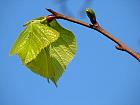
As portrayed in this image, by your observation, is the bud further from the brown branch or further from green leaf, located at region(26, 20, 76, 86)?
→ green leaf, located at region(26, 20, 76, 86)

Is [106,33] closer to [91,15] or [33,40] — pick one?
[91,15]

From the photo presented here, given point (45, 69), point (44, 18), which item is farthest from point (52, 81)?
point (44, 18)

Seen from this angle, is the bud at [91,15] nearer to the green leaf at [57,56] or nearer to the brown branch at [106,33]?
the brown branch at [106,33]

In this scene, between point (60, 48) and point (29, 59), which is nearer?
point (29, 59)

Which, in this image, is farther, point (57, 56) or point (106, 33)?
point (57, 56)

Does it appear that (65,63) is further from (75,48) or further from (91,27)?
(91,27)

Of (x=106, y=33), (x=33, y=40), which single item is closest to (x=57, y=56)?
(x=33, y=40)

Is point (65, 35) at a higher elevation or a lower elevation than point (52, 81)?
higher
